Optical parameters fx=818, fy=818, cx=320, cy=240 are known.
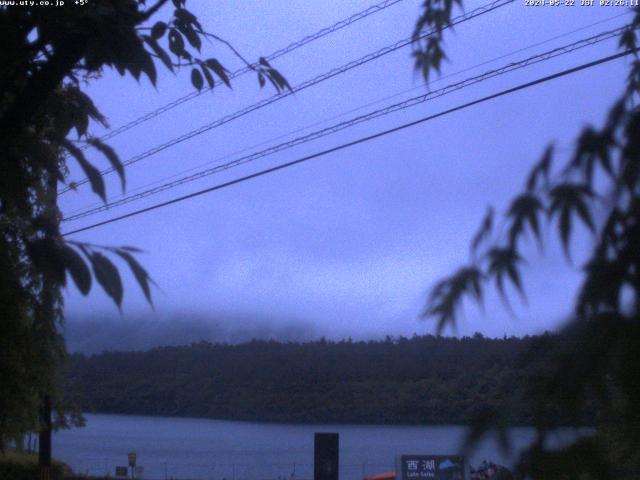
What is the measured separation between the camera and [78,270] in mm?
2342

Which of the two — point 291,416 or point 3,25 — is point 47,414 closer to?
point 291,416

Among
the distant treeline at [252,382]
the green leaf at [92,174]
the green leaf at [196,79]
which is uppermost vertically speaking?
the green leaf at [196,79]

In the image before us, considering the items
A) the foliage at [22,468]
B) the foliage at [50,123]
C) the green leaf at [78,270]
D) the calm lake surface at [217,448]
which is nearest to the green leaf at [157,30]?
the foliage at [50,123]

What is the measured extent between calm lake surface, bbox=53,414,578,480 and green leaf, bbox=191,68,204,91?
41.9 feet

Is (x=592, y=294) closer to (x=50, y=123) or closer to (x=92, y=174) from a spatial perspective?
(x=92, y=174)

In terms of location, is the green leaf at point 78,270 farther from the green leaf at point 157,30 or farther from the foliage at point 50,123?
the green leaf at point 157,30

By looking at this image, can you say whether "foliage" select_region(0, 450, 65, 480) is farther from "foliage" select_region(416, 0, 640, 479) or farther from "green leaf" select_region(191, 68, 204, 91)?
"foliage" select_region(416, 0, 640, 479)

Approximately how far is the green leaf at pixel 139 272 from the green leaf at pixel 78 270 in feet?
0.35

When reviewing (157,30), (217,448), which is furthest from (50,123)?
(217,448)

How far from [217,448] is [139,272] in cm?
2547

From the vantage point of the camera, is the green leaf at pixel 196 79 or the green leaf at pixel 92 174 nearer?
the green leaf at pixel 92 174

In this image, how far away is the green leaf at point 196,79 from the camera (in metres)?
4.35

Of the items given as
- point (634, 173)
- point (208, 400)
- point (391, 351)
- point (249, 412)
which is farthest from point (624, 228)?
point (249, 412)

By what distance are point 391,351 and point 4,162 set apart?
21.3ft
